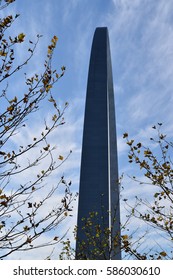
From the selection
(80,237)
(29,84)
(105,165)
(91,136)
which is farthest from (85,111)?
(29,84)

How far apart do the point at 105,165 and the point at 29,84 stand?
1813 cm

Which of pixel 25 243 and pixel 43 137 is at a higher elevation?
pixel 43 137

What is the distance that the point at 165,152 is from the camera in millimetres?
7406

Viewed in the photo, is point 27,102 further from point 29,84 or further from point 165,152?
point 165,152

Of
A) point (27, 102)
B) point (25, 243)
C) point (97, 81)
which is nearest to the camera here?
point (25, 243)

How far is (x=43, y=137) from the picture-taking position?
18.0 feet

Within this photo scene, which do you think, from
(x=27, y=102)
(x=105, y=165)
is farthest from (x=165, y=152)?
(x=105, y=165)

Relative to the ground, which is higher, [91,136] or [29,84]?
[91,136]

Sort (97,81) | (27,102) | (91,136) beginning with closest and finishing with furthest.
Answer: (27,102), (91,136), (97,81)

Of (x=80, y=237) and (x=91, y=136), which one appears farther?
(x=91, y=136)

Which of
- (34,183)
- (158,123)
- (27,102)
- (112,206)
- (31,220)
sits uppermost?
(112,206)

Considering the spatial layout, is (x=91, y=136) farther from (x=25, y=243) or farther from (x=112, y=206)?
(x=25, y=243)

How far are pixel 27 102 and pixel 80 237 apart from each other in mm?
16418
